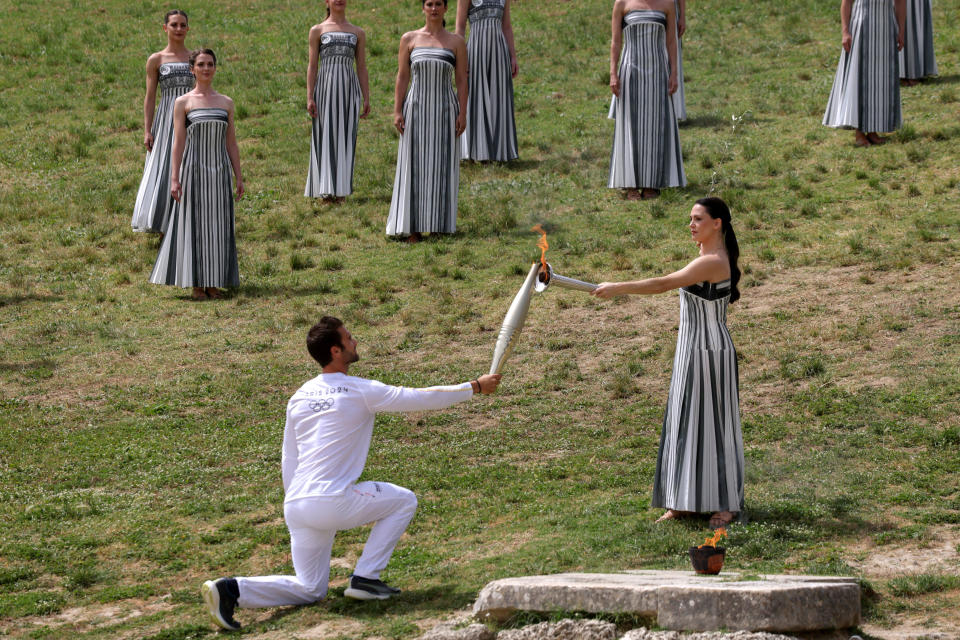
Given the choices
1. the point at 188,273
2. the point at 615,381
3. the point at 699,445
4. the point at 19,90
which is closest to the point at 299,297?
the point at 188,273

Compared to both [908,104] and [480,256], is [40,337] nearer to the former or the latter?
[480,256]

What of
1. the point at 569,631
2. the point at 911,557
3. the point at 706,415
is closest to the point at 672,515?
the point at 706,415

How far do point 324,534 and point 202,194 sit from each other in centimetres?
672

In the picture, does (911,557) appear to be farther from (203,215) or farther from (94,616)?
(203,215)

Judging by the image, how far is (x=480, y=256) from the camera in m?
13.6

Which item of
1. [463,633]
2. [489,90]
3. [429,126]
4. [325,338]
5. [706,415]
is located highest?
[489,90]

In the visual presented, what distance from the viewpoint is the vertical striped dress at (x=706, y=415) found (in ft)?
24.4

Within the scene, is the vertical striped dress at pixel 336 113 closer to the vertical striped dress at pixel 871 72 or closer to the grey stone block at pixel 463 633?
the vertical striped dress at pixel 871 72

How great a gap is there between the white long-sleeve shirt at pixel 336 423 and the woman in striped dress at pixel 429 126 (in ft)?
23.8

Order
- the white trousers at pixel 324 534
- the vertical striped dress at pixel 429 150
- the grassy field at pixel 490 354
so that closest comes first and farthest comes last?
1. the white trousers at pixel 324 534
2. the grassy field at pixel 490 354
3. the vertical striped dress at pixel 429 150

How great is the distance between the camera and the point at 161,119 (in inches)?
575

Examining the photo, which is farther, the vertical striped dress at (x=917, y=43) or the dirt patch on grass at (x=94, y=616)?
the vertical striped dress at (x=917, y=43)

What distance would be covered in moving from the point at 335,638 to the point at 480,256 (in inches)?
302

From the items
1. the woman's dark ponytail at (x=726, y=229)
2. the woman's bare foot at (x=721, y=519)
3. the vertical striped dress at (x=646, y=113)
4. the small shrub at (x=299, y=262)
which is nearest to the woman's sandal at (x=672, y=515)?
the woman's bare foot at (x=721, y=519)
